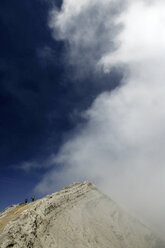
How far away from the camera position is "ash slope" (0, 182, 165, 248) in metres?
16.9

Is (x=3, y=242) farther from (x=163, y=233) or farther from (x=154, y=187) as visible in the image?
(x=154, y=187)

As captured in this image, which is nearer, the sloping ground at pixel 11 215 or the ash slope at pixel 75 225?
the ash slope at pixel 75 225

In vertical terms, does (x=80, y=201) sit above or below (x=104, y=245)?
above

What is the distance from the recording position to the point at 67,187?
87.8 feet

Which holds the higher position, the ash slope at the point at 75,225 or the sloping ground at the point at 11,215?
the sloping ground at the point at 11,215

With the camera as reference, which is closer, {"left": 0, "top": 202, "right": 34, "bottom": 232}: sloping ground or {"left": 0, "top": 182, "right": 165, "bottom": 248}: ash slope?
{"left": 0, "top": 182, "right": 165, "bottom": 248}: ash slope

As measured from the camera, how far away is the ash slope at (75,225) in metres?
16.9

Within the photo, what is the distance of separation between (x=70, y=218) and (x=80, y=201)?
3.67 meters

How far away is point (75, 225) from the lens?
20.4 m

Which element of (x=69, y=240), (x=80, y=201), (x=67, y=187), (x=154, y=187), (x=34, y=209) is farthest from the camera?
(x=154, y=187)

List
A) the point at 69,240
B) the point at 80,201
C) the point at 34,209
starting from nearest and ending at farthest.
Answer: the point at 69,240 → the point at 34,209 → the point at 80,201

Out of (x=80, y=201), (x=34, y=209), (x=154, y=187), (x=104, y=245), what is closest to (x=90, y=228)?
(x=104, y=245)

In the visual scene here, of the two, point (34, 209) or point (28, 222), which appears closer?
point (28, 222)

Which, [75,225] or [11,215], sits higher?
[11,215]
